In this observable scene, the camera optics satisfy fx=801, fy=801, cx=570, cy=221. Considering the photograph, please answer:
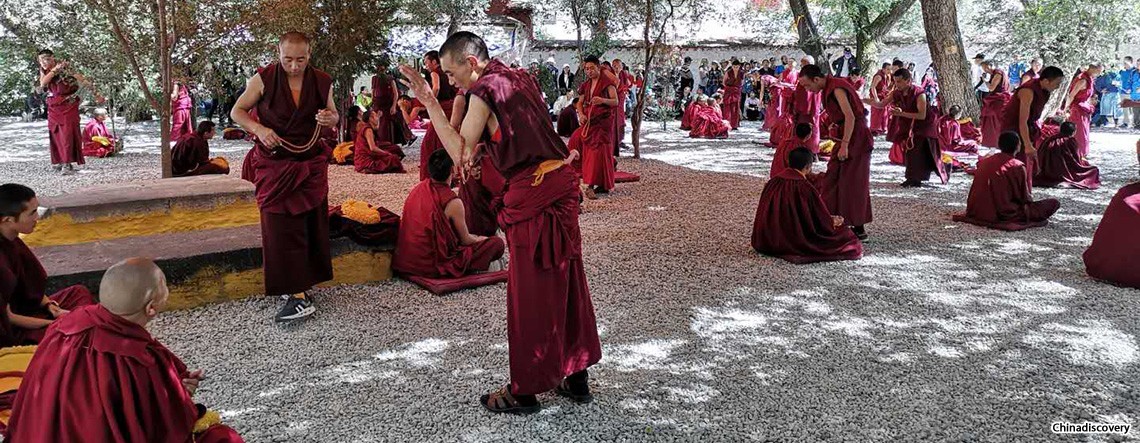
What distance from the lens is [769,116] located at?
17.9 m

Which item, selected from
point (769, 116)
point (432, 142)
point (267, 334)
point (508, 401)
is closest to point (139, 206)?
point (267, 334)

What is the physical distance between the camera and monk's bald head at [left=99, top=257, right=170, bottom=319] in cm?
227

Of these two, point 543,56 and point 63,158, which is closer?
point 63,158

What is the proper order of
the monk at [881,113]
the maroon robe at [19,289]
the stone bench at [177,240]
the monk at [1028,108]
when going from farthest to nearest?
the monk at [881,113], the monk at [1028,108], the stone bench at [177,240], the maroon robe at [19,289]

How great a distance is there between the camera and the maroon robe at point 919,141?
30.3 feet

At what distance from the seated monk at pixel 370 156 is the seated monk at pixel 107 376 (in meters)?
8.40

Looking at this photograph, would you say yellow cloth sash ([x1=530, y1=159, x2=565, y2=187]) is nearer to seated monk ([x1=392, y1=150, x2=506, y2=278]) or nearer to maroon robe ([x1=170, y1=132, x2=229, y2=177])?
seated monk ([x1=392, y1=150, x2=506, y2=278])

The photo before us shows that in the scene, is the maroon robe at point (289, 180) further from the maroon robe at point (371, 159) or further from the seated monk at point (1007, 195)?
the maroon robe at point (371, 159)

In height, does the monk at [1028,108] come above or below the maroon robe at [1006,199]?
above

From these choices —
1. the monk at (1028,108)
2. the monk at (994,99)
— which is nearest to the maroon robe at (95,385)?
the monk at (1028,108)

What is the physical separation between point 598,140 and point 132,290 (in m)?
7.01

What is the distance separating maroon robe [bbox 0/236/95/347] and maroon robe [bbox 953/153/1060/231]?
7.02 meters

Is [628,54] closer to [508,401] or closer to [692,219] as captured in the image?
[692,219]

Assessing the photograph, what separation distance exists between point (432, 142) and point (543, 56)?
1732 centimetres
